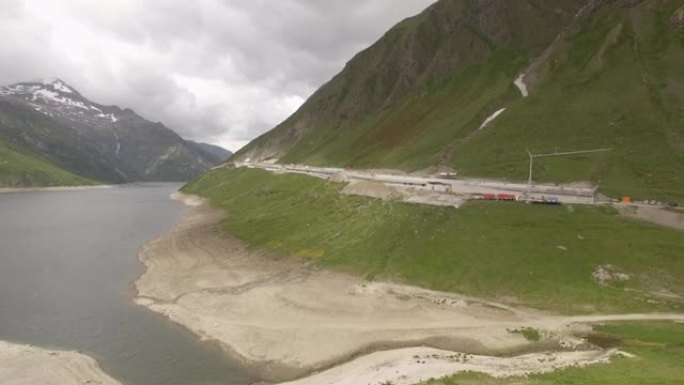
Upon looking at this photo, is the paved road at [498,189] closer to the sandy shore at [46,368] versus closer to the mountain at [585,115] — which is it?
the mountain at [585,115]

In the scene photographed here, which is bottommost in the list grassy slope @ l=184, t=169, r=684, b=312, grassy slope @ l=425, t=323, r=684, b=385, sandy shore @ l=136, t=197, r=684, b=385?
sandy shore @ l=136, t=197, r=684, b=385

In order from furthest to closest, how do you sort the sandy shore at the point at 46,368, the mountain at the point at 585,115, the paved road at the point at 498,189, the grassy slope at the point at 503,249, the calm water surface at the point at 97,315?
the mountain at the point at 585,115 < the paved road at the point at 498,189 < the grassy slope at the point at 503,249 < the calm water surface at the point at 97,315 < the sandy shore at the point at 46,368

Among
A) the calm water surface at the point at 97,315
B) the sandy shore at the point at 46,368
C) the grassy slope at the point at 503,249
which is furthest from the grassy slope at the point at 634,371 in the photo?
the sandy shore at the point at 46,368

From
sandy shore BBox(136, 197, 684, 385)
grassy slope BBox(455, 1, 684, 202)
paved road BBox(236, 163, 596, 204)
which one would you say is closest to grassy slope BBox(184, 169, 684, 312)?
sandy shore BBox(136, 197, 684, 385)

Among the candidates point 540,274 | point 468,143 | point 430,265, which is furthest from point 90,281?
point 468,143

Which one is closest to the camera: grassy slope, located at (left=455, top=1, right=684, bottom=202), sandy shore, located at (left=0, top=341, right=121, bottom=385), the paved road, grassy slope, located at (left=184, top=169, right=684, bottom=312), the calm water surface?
sandy shore, located at (left=0, top=341, right=121, bottom=385)

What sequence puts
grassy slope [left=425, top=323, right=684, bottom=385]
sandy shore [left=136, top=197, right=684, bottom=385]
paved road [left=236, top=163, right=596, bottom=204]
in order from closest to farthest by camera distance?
grassy slope [left=425, top=323, right=684, bottom=385] → sandy shore [left=136, top=197, right=684, bottom=385] → paved road [left=236, top=163, right=596, bottom=204]

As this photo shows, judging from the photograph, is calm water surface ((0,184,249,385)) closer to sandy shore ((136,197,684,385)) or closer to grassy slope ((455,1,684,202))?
sandy shore ((136,197,684,385))
